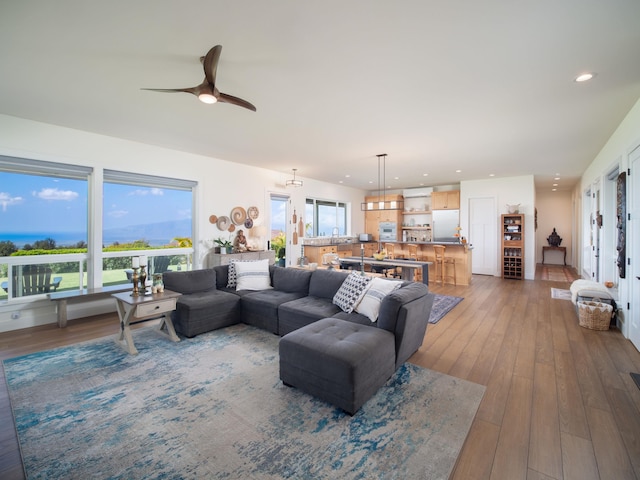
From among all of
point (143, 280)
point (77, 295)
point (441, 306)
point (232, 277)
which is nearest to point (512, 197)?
point (441, 306)

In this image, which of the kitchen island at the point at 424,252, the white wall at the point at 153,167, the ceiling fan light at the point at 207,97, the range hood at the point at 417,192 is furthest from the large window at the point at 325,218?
the ceiling fan light at the point at 207,97

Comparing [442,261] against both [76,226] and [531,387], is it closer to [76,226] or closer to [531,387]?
[531,387]

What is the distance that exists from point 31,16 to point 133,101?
1321 mm

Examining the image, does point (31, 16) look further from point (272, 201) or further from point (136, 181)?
point (272, 201)

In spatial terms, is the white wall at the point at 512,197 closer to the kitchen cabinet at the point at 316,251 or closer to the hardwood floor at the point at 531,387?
the hardwood floor at the point at 531,387

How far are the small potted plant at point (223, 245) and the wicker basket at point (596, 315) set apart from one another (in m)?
5.76

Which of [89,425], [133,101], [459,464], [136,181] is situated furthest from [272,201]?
[459,464]

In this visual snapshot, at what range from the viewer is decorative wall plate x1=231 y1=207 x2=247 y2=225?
20.0ft

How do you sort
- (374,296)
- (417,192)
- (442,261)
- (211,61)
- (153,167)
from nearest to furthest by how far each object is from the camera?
1. (211,61)
2. (374,296)
3. (153,167)
4. (442,261)
5. (417,192)

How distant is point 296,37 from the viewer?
2115 mm

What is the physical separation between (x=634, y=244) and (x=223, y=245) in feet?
20.0

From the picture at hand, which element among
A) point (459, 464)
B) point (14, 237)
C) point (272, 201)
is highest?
point (272, 201)

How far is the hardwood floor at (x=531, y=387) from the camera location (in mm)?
1652

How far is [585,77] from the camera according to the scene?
264 cm
